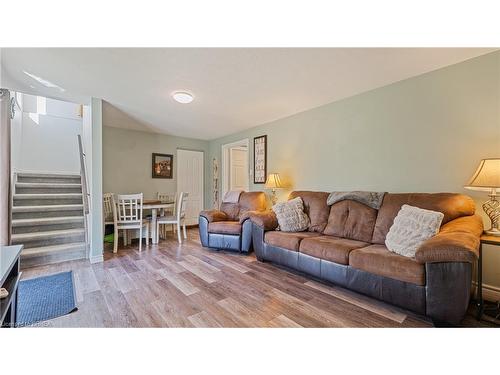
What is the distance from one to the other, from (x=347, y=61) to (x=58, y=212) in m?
4.68

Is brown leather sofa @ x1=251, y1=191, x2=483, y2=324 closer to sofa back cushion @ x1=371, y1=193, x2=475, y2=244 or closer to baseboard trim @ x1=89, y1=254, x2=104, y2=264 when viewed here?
sofa back cushion @ x1=371, y1=193, x2=475, y2=244

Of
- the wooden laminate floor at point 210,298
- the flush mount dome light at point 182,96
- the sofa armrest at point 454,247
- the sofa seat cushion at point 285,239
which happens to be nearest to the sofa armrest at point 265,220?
the sofa seat cushion at point 285,239

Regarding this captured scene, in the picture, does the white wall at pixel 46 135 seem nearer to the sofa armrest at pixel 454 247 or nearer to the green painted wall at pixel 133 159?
the green painted wall at pixel 133 159

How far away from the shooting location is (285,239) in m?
2.54

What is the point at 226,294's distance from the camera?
79.0 inches

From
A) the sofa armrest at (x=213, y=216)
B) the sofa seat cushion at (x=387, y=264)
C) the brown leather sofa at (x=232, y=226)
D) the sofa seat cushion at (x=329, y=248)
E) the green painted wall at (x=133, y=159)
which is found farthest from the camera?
the green painted wall at (x=133, y=159)

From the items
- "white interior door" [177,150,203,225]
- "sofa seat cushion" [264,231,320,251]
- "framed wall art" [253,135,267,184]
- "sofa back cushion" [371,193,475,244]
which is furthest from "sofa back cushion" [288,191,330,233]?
"white interior door" [177,150,203,225]

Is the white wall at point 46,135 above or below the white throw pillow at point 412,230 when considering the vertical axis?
above

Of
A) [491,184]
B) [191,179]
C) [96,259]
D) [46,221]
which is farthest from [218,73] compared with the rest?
[191,179]

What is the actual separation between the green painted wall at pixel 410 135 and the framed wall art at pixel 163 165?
3.08 meters

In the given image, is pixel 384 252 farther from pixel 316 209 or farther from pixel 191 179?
pixel 191 179

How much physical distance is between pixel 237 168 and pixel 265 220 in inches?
108

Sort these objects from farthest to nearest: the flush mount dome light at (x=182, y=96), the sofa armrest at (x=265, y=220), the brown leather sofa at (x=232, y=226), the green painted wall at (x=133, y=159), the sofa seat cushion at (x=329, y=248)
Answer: the green painted wall at (x=133, y=159) → the brown leather sofa at (x=232, y=226) → the sofa armrest at (x=265, y=220) → the flush mount dome light at (x=182, y=96) → the sofa seat cushion at (x=329, y=248)

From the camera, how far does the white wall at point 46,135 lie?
14.2 feet
